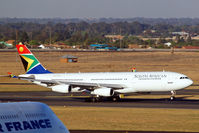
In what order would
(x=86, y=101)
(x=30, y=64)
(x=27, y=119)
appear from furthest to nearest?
(x=30, y=64) < (x=86, y=101) < (x=27, y=119)

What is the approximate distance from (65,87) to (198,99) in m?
19.0

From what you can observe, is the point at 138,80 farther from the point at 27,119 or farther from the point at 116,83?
the point at 27,119

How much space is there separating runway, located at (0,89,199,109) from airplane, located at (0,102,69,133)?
34448mm

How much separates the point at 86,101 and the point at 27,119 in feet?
134

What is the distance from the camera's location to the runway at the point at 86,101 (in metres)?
59.6

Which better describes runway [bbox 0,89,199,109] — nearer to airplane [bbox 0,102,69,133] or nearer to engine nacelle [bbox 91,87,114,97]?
engine nacelle [bbox 91,87,114,97]

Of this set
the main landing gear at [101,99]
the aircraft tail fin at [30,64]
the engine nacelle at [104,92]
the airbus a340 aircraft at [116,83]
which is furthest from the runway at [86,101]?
the aircraft tail fin at [30,64]

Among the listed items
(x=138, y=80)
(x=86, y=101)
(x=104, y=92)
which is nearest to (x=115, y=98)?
(x=104, y=92)

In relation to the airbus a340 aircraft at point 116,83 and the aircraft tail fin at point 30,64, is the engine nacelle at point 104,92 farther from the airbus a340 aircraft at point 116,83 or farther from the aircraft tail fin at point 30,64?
the aircraft tail fin at point 30,64

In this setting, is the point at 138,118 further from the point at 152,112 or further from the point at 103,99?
the point at 103,99

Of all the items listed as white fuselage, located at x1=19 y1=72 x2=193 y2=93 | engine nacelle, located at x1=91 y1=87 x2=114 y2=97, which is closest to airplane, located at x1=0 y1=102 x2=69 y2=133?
engine nacelle, located at x1=91 y1=87 x2=114 y2=97

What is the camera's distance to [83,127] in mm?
43344

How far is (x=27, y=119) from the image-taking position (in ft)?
78.0

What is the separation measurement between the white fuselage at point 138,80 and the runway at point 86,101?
6.31 ft
